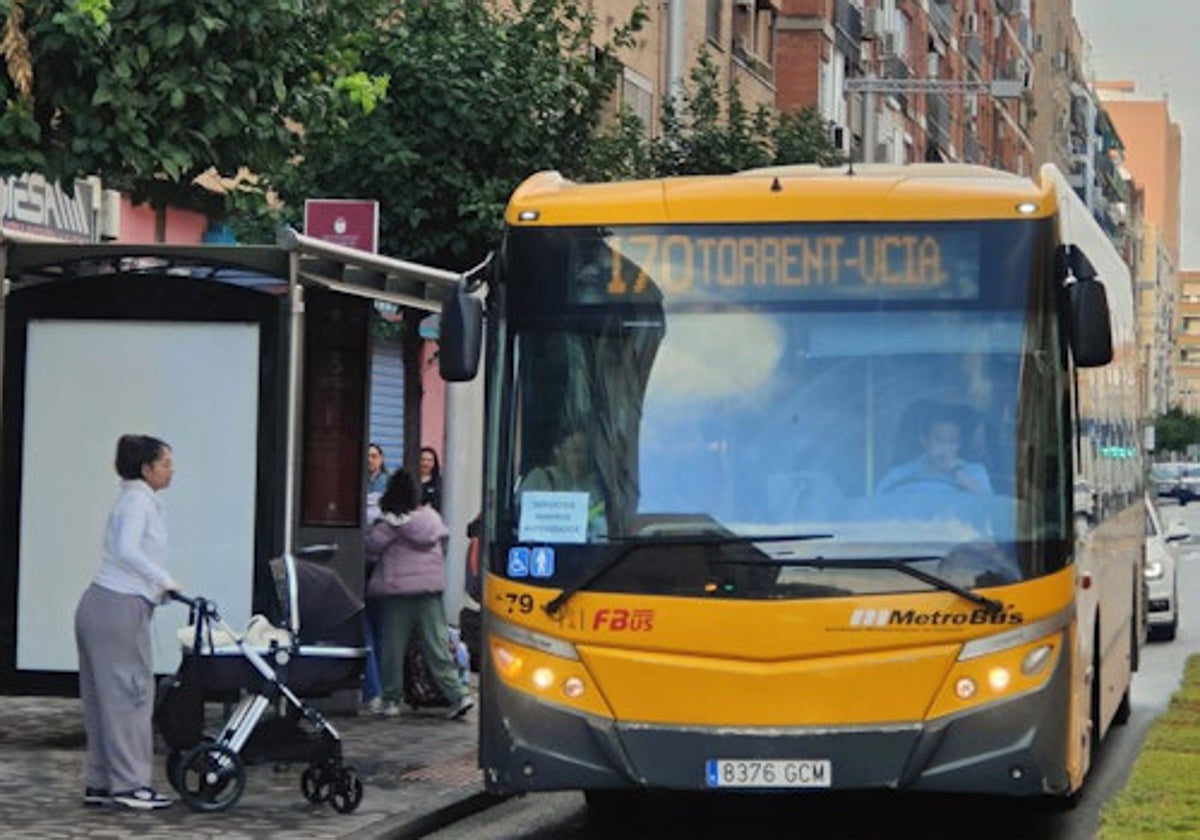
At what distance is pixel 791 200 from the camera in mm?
12883

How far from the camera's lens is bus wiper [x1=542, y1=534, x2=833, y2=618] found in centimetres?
1235

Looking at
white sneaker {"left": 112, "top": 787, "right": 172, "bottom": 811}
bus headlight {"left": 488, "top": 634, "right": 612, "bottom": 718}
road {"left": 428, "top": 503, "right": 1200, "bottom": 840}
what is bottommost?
road {"left": 428, "top": 503, "right": 1200, "bottom": 840}

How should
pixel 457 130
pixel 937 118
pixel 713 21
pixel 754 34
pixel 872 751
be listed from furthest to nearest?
pixel 937 118 → pixel 754 34 → pixel 713 21 → pixel 457 130 → pixel 872 751

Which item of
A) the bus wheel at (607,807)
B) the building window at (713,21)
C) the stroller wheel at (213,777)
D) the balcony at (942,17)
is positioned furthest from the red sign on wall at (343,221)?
the balcony at (942,17)

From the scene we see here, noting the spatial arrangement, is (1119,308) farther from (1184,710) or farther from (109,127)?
(109,127)

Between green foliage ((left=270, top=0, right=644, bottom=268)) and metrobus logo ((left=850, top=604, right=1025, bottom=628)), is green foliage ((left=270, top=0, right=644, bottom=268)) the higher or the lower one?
the higher one

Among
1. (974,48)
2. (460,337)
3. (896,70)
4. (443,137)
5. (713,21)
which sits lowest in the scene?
(460,337)

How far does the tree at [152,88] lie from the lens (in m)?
13.4

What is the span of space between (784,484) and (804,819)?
326cm

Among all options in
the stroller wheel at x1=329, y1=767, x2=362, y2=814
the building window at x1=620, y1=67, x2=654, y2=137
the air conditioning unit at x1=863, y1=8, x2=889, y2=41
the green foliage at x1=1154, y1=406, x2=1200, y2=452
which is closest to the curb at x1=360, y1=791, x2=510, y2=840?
the stroller wheel at x1=329, y1=767, x2=362, y2=814

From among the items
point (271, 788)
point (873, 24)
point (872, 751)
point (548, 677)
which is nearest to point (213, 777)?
point (271, 788)

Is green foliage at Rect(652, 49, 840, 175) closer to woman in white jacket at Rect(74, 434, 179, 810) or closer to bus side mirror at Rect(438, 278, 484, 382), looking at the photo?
woman in white jacket at Rect(74, 434, 179, 810)

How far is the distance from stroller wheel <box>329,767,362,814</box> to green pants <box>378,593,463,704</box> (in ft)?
17.0

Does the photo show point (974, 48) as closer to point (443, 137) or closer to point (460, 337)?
point (443, 137)
